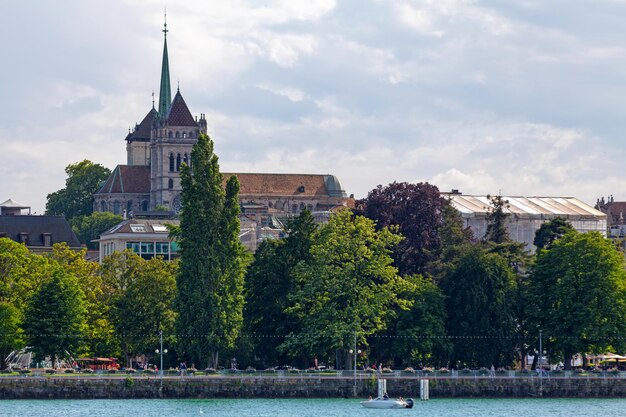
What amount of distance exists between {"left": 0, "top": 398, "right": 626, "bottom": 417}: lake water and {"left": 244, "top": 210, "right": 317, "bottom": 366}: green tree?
965 cm

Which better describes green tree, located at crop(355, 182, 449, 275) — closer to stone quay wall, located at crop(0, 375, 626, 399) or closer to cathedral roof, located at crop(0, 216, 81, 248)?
stone quay wall, located at crop(0, 375, 626, 399)

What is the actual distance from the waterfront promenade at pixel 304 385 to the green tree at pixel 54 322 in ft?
26.2

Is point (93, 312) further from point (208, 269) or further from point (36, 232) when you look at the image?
point (36, 232)

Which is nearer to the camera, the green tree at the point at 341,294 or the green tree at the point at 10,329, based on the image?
the green tree at the point at 341,294

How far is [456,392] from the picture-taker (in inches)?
4144

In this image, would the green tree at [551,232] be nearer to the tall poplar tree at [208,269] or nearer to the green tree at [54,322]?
the tall poplar tree at [208,269]

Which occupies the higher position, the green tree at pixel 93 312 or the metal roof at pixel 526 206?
the metal roof at pixel 526 206

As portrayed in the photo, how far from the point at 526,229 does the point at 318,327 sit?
79830 mm

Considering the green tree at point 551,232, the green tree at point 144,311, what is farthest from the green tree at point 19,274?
the green tree at point 551,232

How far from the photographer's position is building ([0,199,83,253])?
7456 inches

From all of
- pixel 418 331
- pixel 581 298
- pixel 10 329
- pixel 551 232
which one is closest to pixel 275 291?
pixel 418 331

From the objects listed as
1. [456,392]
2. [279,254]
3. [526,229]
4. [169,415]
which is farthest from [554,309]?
[526,229]

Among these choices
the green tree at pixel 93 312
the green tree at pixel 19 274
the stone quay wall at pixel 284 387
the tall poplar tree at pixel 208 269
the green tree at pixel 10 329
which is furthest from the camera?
the green tree at pixel 19 274

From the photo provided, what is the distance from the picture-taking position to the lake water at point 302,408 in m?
95.5
